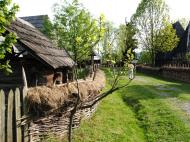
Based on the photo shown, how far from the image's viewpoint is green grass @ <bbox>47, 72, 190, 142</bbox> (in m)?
11.8

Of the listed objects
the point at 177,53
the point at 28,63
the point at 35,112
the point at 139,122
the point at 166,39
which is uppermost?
the point at 166,39

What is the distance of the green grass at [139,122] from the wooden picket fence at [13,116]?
2.13 metres

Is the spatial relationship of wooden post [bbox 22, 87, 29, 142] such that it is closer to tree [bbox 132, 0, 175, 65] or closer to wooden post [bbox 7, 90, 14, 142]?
wooden post [bbox 7, 90, 14, 142]

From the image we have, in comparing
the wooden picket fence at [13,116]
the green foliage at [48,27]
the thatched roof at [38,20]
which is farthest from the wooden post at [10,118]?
the green foliage at [48,27]

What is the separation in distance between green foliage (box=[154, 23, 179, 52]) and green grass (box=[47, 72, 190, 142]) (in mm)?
34544

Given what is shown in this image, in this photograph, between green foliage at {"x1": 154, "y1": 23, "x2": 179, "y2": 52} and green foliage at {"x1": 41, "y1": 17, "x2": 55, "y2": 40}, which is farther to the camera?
green foliage at {"x1": 154, "y1": 23, "x2": 179, "y2": 52}

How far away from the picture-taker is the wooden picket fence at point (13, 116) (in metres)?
8.19

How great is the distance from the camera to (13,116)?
865 cm

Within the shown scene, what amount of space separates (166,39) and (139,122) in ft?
134

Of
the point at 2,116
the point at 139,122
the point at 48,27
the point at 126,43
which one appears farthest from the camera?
the point at 48,27

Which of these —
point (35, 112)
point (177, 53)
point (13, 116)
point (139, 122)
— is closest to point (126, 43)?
point (35, 112)

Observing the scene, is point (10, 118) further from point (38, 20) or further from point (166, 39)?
point (166, 39)

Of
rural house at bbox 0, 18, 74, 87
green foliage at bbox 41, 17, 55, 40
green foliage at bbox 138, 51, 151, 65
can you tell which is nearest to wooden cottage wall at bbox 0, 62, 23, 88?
rural house at bbox 0, 18, 74, 87

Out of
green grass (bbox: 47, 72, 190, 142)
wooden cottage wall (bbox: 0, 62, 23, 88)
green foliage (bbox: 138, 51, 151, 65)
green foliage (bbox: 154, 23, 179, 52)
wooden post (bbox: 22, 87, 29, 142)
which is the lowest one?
green grass (bbox: 47, 72, 190, 142)
